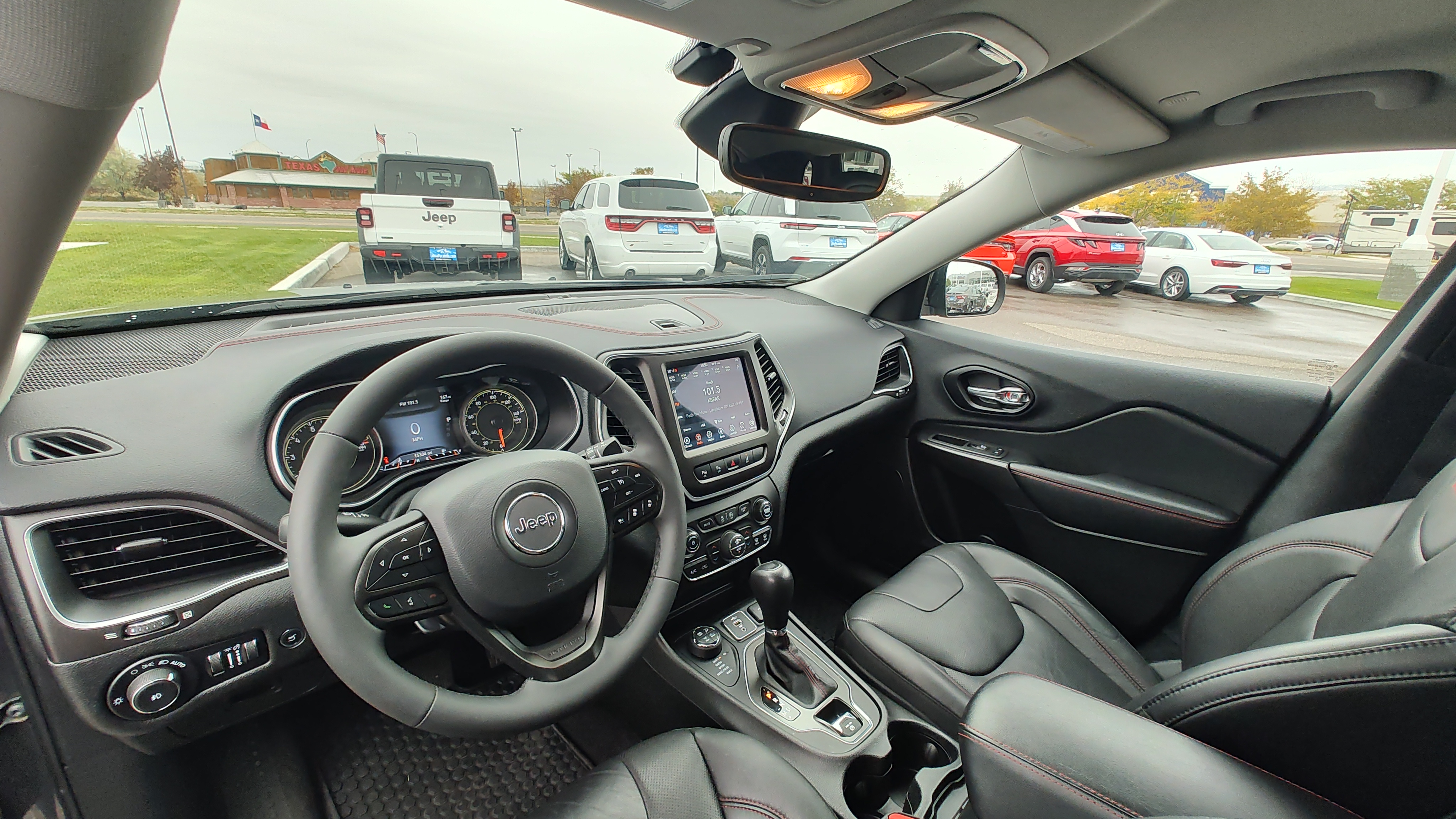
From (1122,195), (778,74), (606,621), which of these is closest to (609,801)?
(606,621)

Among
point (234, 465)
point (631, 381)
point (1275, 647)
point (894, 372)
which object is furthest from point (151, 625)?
point (894, 372)

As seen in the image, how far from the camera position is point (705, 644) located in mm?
1865

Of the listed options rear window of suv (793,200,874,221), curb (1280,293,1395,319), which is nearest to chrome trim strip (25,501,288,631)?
rear window of suv (793,200,874,221)

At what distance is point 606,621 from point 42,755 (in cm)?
99

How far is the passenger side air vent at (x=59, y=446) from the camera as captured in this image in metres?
1.04

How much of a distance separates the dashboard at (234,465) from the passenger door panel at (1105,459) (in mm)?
1123

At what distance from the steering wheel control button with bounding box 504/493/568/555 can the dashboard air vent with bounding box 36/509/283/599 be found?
0.48 metres

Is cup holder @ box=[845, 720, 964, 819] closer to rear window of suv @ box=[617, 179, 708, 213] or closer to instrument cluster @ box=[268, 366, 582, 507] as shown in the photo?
instrument cluster @ box=[268, 366, 582, 507]

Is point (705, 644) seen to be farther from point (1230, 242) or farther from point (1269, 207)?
point (1230, 242)

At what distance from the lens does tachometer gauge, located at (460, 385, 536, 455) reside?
57.8 inches

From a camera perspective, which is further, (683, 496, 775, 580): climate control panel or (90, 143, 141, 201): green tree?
(683, 496, 775, 580): climate control panel

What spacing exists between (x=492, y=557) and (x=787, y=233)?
12.2ft

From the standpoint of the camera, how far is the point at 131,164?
1043mm

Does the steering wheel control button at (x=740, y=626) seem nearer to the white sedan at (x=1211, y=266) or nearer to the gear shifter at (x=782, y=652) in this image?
the gear shifter at (x=782, y=652)
